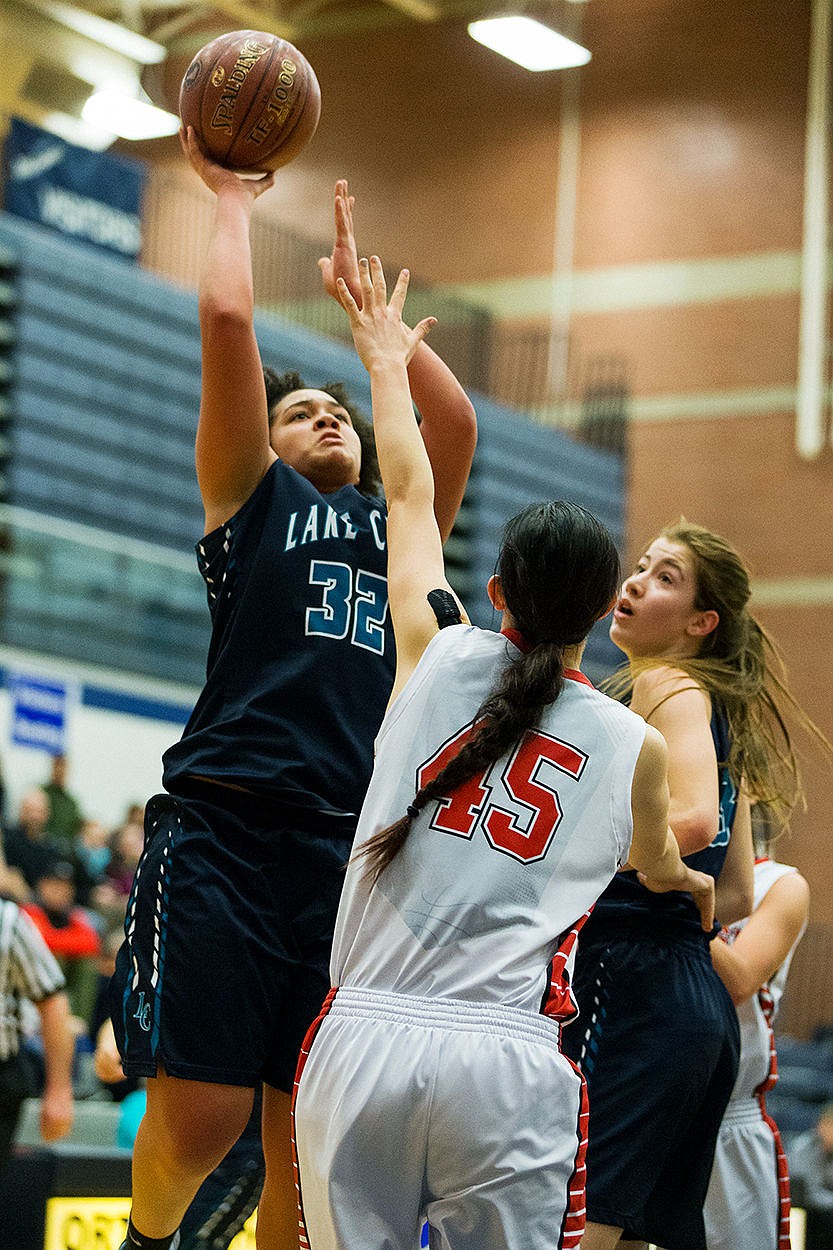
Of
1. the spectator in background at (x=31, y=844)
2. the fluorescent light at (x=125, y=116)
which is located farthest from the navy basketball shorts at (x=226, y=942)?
the fluorescent light at (x=125, y=116)

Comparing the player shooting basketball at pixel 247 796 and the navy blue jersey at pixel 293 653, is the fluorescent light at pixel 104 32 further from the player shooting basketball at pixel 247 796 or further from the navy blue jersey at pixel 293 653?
the navy blue jersey at pixel 293 653

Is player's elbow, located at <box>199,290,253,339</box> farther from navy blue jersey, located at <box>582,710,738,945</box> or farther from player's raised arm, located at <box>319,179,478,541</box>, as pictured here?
navy blue jersey, located at <box>582,710,738,945</box>

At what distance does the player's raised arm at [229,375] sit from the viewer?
11.0 feet

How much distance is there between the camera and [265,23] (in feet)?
66.8

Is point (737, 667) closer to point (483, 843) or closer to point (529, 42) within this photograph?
point (483, 843)

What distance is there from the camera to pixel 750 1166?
13.9 ft

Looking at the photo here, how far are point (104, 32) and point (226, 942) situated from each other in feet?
57.7

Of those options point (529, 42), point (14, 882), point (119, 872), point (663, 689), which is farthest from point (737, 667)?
point (529, 42)

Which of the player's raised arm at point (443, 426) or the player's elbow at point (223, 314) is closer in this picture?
the player's elbow at point (223, 314)

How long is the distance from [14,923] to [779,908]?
254 centimetres

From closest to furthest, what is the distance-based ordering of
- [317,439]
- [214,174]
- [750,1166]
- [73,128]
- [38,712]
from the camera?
[214,174] < [317,439] < [750,1166] < [38,712] < [73,128]

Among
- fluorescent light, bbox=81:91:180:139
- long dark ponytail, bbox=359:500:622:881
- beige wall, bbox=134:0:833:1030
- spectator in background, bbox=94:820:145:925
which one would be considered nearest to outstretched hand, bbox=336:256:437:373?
long dark ponytail, bbox=359:500:622:881

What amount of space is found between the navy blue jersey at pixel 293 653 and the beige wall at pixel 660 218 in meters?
14.3

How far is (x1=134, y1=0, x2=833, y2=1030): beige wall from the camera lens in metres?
18.0
